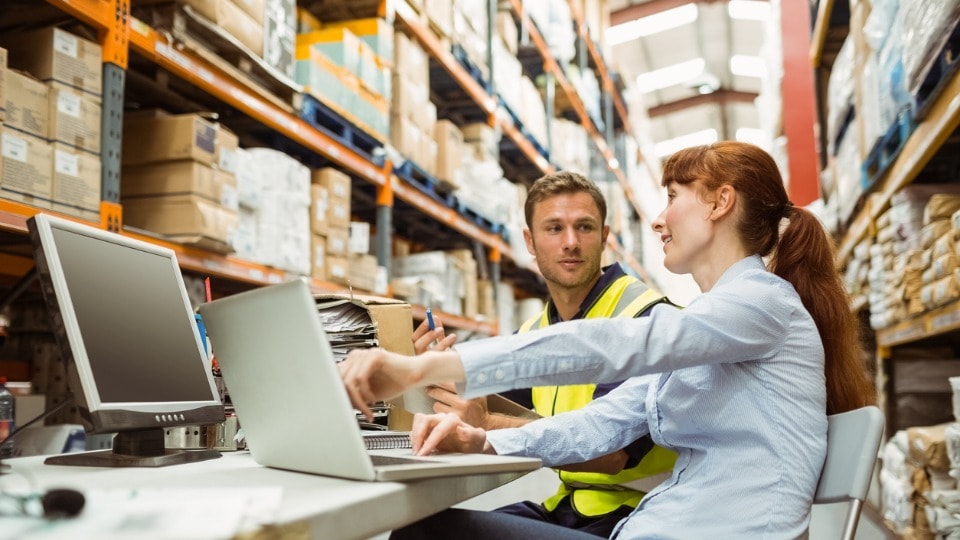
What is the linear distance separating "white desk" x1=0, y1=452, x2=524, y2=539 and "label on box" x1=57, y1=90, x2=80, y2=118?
1.28 m

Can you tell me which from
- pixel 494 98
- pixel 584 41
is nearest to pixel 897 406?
pixel 494 98

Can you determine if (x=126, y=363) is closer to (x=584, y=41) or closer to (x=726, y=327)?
(x=726, y=327)

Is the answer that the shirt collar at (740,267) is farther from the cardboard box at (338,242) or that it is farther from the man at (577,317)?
the cardboard box at (338,242)

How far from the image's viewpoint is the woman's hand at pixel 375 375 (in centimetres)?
107

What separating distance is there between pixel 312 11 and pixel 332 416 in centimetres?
390

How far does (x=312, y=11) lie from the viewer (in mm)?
4520

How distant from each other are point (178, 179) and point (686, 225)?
203 cm

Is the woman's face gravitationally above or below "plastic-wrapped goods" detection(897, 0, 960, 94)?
below

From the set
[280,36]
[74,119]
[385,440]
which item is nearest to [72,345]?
[385,440]

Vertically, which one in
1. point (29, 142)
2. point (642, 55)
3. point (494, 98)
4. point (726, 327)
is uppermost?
point (642, 55)

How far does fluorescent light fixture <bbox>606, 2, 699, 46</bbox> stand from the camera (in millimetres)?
14750

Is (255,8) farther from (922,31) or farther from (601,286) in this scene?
(922,31)

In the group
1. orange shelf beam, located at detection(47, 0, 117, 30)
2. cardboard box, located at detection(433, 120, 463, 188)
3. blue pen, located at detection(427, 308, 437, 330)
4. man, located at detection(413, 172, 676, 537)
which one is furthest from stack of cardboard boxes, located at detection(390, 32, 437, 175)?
blue pen, located at detection(427, 308, 437, 330)

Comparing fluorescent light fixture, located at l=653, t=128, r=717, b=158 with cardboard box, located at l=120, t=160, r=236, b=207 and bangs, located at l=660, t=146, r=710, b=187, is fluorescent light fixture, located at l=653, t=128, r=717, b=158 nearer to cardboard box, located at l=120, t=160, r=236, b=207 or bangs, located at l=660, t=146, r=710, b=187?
cardboard box, located at l=120, t=160, r=236, b=207
